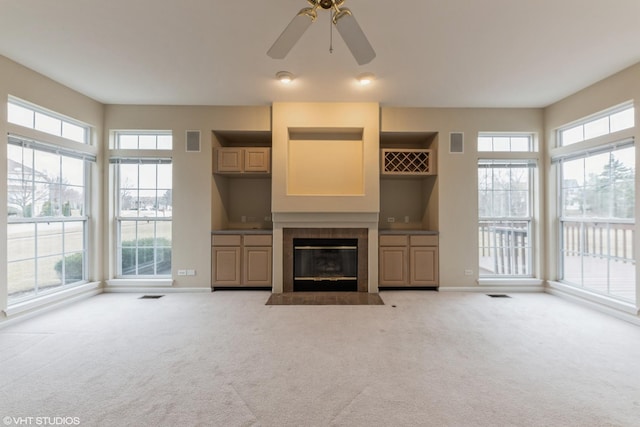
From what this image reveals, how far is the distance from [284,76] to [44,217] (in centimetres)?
373

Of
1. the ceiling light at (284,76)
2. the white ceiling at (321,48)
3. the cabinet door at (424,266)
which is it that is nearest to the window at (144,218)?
the white ceiling at (321,48)

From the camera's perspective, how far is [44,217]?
149 inches

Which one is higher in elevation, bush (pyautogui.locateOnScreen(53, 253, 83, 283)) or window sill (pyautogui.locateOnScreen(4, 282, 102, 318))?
bush (pyautogui.locateOnScreen(53, 253, 83, 283))

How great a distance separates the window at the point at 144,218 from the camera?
4762 mm

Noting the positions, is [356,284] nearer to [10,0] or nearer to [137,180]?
[137,180]

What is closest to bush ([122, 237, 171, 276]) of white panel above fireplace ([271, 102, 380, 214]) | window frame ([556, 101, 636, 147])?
white panel above fireplace ([271, 102, 380, 214])

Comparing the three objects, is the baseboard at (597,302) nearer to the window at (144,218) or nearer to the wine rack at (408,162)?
the wine rack at (408,162)

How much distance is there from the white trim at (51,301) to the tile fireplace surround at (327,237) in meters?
3.01

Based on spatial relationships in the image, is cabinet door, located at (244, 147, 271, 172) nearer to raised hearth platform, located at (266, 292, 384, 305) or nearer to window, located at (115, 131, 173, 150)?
window, located at (115, 131, 173, 150)

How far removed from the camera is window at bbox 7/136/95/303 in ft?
11.2

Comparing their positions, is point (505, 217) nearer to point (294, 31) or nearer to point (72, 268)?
point (294, 31)

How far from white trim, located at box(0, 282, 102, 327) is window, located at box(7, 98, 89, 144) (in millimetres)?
2186

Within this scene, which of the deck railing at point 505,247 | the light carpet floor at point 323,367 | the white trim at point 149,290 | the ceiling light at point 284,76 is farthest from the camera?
the deck railing at point 505,247

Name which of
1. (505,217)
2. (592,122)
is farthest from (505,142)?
(505,217)
